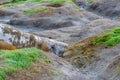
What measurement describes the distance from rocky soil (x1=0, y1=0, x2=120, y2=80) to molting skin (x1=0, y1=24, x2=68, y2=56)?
108 centimetres

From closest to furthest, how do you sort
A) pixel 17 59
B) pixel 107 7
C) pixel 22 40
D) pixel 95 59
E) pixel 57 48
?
1. pixel 17 59
2. pixel 95 59
3. pixel 22 40
4. pixel 57 48
5. pixel 107 7

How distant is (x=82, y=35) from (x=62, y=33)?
3.41 meters

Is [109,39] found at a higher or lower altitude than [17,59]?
lower

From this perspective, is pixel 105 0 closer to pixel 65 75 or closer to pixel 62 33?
pixel 62 33

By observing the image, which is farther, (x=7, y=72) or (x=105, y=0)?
(x=105, y=0)

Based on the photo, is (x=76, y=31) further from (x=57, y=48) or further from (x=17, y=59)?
(x=17, y=59)

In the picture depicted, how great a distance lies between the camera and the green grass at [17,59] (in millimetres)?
15766

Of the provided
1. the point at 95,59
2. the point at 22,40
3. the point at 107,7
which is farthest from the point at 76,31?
the point at 107,7

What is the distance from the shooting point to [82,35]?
101 ft

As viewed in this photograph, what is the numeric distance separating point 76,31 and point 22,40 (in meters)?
11.4

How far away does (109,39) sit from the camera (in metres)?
22.2

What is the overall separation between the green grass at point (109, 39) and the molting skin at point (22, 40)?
2.93 m

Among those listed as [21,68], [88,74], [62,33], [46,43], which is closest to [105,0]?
[62,33]

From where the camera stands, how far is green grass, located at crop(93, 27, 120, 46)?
21688 mm
